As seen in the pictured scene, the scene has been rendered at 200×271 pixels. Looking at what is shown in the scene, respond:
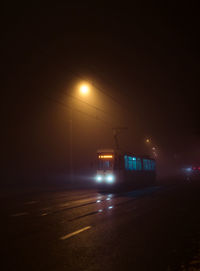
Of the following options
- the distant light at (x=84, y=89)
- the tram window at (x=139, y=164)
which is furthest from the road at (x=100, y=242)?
the tram window at (x=139, y=164)

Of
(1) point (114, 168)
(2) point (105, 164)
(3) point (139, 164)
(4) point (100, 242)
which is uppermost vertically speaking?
(3) point (139, 164)

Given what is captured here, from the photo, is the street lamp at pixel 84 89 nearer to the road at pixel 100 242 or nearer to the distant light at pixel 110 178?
the distant light at pixel 110 178

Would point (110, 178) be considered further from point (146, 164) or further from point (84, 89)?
point (146, 164)

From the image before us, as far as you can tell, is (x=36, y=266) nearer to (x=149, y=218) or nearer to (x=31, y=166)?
(x=149, y=218)

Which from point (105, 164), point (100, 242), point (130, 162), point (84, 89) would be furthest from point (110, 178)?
point (100, 242)

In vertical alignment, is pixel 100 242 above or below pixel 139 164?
below

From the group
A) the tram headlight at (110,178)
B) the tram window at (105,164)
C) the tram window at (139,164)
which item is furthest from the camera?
the tram window at (139,164)

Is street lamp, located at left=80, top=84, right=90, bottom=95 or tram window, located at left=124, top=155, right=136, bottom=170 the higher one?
street lamp, located at left=80, top=84, right=90, bottom=95

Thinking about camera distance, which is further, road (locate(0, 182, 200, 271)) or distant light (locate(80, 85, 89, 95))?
distant light (locate(80, 85, 89, 95))

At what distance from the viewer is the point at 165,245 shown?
788cm

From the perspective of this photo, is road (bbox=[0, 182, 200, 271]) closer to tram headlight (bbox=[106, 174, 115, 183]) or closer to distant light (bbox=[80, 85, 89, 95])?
tram headlight (bbox=[106, 174, 115, 183])

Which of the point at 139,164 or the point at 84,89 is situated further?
the point at 139,164

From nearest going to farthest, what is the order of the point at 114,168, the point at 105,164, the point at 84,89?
the point at 114,168 < the point at 105,164 < the point at 84,89

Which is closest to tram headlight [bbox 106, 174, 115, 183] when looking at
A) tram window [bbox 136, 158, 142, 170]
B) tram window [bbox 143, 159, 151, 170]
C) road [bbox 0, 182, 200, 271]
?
tram window [bbox 136, 158, 142, 170]
